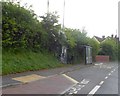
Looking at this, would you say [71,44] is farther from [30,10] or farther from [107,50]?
[107,50]

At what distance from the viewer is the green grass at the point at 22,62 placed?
65.3 feet

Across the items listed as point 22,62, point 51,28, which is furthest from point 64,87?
point 51,28

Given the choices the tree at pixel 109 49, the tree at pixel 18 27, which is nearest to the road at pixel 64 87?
the tree at pixel 18 27

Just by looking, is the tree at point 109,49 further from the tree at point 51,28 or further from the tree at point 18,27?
the tree at point 18,27

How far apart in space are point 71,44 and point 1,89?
26827 mm

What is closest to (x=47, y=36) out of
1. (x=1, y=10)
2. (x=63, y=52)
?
(x=63, y=52)

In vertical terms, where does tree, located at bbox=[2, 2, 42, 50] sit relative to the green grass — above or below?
above

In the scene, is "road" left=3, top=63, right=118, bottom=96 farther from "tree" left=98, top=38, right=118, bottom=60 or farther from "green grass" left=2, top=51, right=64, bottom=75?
"tree" left=98, top=38, right=118, bottom=60

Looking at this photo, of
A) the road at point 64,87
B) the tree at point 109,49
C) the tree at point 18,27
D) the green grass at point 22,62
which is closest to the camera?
the road at point 64,87

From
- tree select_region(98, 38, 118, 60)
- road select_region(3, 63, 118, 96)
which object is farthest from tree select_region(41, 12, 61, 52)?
tree select_region(98, 38, 118, 60)

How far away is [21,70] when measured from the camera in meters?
21.2

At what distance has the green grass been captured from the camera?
19903mm

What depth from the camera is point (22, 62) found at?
75.2ft

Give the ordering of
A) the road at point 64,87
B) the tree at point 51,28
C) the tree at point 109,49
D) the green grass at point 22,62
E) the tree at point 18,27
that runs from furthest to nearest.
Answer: the tree at point 109,49, the tree at point 51,28, the tree at point 18,27, the green grass at point 22,62, the road at point 64,87
